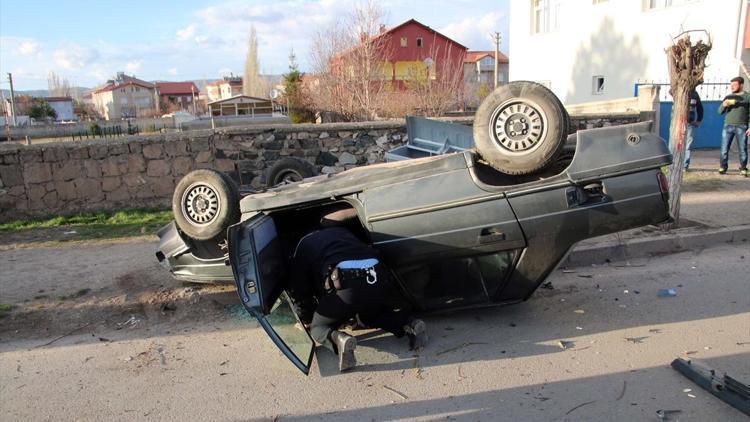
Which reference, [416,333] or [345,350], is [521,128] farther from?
[345,350]

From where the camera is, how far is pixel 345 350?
142 inches

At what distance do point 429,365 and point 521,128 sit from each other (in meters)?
1.78

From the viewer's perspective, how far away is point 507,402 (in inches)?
127

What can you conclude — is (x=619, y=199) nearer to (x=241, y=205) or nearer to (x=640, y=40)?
(x=241, y=205)

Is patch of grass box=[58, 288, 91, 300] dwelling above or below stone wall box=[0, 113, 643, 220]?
below

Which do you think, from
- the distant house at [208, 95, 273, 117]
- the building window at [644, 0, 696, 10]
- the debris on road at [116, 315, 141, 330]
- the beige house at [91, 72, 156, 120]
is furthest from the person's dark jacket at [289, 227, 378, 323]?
the beige house at [91, 72, 156, 120]

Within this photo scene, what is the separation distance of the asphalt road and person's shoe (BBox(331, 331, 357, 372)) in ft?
0.24

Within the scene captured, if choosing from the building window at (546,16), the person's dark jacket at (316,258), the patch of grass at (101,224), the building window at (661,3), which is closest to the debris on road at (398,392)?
the person's dark jacket at (316,258)

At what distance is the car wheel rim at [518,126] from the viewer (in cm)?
376

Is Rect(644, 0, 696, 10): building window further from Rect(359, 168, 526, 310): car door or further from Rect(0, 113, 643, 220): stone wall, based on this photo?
Rect(359, 168, 526, 310): car door

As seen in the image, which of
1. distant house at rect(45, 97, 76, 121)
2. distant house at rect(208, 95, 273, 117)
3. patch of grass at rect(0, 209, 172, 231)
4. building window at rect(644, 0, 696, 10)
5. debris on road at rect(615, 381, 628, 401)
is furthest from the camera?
distant house at rect(45, 97, 76, 121)

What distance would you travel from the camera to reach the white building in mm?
15539

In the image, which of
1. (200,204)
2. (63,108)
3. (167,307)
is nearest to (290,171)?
(200,204)

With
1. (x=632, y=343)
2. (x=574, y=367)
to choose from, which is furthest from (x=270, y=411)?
(x=632, y=343)
